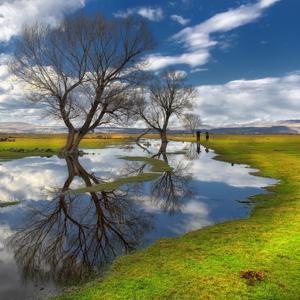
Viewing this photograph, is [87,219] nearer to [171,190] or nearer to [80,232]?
[80,232]

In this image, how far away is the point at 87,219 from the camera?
14008 millimetres

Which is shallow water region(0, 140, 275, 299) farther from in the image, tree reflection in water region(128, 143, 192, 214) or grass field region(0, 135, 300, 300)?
grass field region(0, 135, 300, 300)

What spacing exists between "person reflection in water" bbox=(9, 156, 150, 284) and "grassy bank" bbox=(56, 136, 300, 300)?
40.2 inches

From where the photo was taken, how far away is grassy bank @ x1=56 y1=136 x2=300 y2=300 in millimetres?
7090

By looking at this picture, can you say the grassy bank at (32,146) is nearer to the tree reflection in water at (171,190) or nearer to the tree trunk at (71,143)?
the tree trunk at (71,143)

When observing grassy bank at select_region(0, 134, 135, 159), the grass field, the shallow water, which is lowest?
grassy bank at select_region(0, 134, 135, 159)

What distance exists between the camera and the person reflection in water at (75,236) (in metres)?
9.11

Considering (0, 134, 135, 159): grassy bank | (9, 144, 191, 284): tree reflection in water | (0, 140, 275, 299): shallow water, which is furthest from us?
(0, 134, 135, 159): grassy bank

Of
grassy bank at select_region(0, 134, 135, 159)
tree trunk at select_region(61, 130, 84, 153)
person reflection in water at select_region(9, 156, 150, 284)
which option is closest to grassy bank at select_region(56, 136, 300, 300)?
person reflection in water at select_region(9, 156, 150, 284)

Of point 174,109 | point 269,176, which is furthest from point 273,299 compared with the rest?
point 174,109

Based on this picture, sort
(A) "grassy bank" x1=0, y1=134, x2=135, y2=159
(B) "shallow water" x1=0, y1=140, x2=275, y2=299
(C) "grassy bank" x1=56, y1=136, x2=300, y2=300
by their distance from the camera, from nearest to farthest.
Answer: (C) "grassy bank" x1=56, y1=136, x2=300, y2=300, (B) "shallow water" x1=0, y1=140, x2=275, y2=299, (A) "grassy bank" x1=0, y1=134, x2=135, y2=159

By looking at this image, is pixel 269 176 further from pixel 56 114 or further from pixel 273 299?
pixel 56 114

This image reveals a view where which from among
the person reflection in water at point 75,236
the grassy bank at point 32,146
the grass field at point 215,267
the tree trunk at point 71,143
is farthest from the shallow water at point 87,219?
the tree trunk at point 71,143

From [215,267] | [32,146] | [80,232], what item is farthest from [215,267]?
[32,146]
